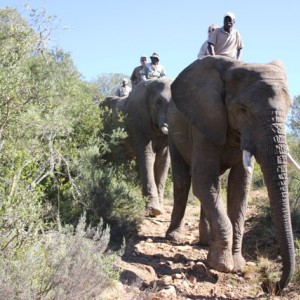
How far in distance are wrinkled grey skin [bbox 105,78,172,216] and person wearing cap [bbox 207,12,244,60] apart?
2.68 meters

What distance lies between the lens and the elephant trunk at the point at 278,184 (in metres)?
5.21

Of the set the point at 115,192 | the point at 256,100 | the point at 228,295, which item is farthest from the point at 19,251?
the point at 115,192

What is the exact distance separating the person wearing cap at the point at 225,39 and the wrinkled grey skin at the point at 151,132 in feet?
8.80

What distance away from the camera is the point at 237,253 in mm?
6680

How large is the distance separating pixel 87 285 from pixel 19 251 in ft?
2.60

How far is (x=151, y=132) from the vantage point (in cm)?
1130

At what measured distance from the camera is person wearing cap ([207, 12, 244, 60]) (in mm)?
8008

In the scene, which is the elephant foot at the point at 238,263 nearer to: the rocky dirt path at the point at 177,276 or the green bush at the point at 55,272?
the rocky dirt path at the point at 177,276

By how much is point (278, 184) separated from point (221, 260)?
1.31m

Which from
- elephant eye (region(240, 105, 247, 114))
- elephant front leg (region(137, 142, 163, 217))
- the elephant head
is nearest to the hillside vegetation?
elephant front leg (region(137, 142, 163, 217))

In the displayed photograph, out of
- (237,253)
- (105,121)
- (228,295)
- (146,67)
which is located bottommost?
(228,295)

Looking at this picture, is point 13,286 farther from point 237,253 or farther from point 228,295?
point 237,253

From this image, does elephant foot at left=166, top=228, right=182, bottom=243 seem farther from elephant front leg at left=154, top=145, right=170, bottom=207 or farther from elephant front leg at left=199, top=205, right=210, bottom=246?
elephant front leg at left=154, top=145, right=170, bottom=207

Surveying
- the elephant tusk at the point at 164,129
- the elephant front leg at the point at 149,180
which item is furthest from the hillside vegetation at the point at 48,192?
the elephant tusk at the point at 164,129
